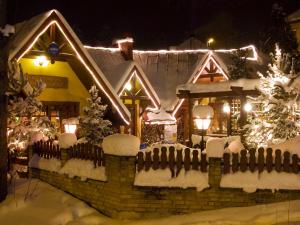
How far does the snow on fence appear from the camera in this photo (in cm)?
1195

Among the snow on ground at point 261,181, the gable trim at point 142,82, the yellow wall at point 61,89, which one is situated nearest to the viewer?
the snow on ground at point 261,181

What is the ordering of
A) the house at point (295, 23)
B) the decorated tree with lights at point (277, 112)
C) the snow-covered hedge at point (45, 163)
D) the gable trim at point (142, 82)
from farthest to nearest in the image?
the house at point (295, 23) → the gable trim at point (142, 82) → the decorated tree with lights at point (277, 112) → the snow-covered hedge at point (45, 163)

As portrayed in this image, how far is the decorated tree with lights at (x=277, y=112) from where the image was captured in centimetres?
1312

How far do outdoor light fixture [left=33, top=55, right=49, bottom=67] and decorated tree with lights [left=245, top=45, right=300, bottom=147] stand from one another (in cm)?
812

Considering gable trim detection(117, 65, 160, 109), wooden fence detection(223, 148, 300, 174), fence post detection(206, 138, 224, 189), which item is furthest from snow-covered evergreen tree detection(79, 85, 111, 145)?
wooden fence detection(223, 148, 300, 174)

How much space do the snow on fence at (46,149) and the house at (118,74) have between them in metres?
3.61

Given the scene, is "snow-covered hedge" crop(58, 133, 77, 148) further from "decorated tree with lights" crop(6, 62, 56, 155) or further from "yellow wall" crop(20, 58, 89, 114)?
"yellow wall" crop(20, 58, 89, 114)

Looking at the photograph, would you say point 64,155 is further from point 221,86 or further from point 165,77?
point 165,77

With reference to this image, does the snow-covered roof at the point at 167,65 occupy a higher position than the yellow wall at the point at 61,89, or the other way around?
the snow-covered roof at the point at 167,65

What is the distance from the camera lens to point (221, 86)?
67.2 ft

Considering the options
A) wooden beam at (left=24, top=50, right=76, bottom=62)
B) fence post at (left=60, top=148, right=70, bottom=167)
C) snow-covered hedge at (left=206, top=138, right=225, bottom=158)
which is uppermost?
wooden beam at (left=24, top=50, right=76, bottom=62)

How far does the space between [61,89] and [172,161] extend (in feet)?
31.3

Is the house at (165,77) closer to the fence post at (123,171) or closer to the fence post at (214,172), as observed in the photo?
the fence post at (214,172)

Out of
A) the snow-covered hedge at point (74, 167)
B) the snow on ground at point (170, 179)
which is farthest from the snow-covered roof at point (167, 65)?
the snow on ground at point (170, 179)
